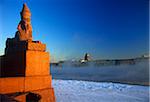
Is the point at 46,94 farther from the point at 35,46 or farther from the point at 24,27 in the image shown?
the point at 24,27

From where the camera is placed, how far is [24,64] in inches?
188

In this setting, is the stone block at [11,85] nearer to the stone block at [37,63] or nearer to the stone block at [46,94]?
the stone block at [37,63]

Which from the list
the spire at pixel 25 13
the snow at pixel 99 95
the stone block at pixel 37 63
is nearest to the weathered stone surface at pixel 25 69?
the stone block at pixel 37 63

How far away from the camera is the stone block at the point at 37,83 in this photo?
4.72 meters

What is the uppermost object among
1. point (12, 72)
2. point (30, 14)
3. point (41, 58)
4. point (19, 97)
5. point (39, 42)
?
point (30, 14)

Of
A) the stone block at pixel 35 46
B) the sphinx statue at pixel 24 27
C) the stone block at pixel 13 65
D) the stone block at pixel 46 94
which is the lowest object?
the stone block at pixel 46 94

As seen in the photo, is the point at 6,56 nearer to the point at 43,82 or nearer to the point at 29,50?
the point at 29,50

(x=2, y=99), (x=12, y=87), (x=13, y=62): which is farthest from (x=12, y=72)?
(x=2, y=99)

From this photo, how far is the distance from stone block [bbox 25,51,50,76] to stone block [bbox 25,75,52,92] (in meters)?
0.12

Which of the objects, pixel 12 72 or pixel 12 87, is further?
pixel 12 72

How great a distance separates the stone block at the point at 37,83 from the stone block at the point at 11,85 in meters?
0.16

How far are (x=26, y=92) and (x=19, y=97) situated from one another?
0.35m

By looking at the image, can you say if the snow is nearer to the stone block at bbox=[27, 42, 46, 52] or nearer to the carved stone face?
the stone block at bbox=[27, 42, 46, 52]

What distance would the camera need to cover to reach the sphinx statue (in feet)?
18.7
